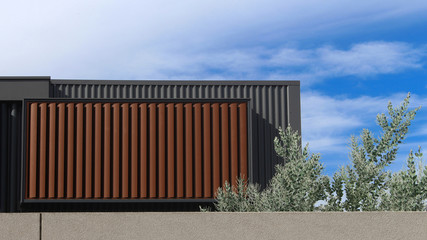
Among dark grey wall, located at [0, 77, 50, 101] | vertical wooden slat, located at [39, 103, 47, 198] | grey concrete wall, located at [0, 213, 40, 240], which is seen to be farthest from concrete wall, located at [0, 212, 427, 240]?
dark grey wall, located at [0, 77, 50, 101]

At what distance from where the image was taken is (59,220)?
8.93 meters

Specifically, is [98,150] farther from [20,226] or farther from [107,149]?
[20,226]

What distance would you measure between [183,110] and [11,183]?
6.04 m

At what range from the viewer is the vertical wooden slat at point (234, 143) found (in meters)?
15.4

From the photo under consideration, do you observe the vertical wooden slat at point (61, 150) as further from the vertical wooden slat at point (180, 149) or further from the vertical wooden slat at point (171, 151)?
the vertical wooden slat at point (180, 149)

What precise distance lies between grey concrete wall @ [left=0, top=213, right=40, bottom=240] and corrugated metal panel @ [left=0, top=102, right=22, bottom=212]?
843 centimetres

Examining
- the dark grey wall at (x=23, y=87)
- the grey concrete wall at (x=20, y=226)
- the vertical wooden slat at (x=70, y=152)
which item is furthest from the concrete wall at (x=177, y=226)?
the dark grey wall at (x=23, y=87)

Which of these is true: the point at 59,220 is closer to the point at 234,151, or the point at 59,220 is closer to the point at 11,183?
the point at 234,151

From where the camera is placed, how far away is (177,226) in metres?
8.93

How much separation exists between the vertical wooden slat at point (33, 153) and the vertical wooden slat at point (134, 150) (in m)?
2.84

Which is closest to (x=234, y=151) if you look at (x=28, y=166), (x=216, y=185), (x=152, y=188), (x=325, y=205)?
(x=216, y=185)

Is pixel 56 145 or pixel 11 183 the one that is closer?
pixel 56 145

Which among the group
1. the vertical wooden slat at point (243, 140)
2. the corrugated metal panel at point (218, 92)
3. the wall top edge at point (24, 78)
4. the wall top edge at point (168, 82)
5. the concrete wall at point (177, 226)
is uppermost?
the wall top edge at point (24, 78)

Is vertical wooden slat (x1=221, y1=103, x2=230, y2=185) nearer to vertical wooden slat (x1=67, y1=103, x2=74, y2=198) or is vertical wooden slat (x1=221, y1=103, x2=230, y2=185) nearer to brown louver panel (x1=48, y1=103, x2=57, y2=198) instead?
vertical wooden slat (x1=67, y1=103, x2=74, y2=198)
